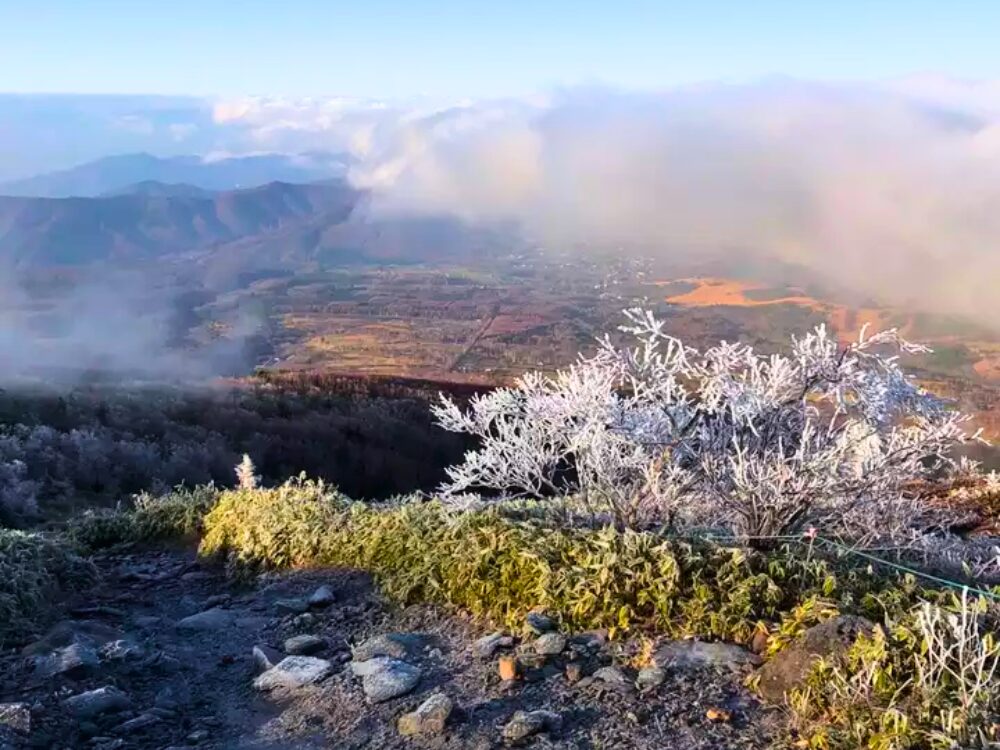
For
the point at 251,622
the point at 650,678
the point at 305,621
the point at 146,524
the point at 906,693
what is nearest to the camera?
the point at 906,693

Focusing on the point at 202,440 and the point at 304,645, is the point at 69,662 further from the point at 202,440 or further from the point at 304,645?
the point at 202,440

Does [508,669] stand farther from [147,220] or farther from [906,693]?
[147,220]

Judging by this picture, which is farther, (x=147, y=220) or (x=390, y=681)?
(x=147, y=220)

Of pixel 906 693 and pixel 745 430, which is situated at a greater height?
pixel 745 430

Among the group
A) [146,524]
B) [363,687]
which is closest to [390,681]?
[363,687]

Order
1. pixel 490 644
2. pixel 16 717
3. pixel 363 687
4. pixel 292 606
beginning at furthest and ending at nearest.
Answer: pixel 292 606
pixel 490 644
pixel 363 687
pixel 16 717

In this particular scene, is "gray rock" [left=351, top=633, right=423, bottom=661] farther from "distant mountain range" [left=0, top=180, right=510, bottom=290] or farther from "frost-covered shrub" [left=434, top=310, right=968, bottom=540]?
"distant mountain range" [left=0, top=180, right=510, bottom=290]

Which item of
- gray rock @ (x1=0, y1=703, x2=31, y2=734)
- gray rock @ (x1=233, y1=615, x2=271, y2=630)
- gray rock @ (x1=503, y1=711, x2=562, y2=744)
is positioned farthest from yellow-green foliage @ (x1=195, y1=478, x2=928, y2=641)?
gray rock @ (x1=0, y1=703, x2=31, y2=734)
